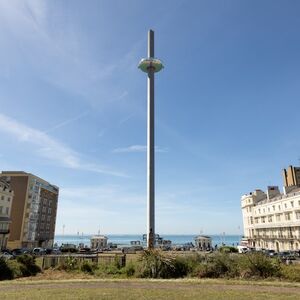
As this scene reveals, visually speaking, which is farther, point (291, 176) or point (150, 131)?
point (291, 176)

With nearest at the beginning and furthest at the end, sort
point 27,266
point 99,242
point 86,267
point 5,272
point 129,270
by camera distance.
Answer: point 129,270, point 5,272, point 86,267, point 27,266, point 99,242

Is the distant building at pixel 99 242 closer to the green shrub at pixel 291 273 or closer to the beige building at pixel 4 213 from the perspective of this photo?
the beige building at pixel 4 213

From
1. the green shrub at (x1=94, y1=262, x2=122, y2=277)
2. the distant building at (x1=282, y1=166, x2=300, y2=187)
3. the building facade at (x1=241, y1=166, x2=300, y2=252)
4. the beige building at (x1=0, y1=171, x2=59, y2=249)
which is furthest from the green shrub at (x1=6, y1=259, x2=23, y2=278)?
the distant building at (x1=282, y1=166, x2=300, y2=187)

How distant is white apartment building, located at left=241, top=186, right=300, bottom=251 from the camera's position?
71.6 m

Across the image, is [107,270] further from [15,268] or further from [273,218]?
[273,218]

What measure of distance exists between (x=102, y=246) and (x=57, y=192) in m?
35.3

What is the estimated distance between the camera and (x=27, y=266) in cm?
2270

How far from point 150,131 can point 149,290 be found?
2162 cm

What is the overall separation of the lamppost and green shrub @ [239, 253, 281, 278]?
11.3 meters

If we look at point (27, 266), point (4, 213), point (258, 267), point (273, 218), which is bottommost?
point (27, 266)

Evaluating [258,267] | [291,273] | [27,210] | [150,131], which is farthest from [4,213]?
[291,273]

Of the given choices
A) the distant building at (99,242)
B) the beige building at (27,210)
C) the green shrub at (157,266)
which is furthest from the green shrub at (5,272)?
the beige building at (27,210)

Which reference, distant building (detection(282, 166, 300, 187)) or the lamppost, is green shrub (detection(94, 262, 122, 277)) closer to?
the lamppost

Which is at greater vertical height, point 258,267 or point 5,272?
point 258,267
